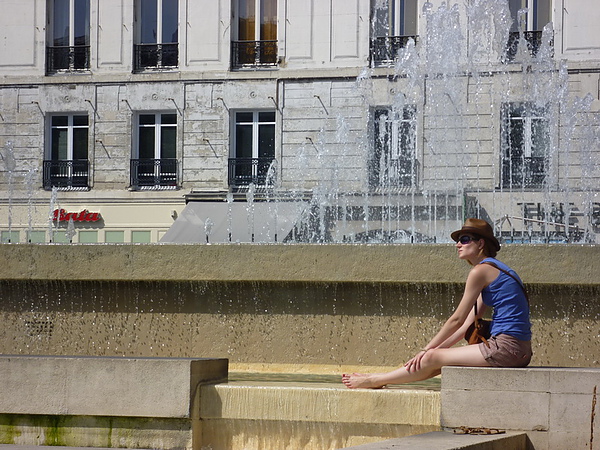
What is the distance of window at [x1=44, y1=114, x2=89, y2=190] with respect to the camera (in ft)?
82.1

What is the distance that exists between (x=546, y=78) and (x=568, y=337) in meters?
16.0

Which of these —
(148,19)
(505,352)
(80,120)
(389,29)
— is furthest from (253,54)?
(505,352)

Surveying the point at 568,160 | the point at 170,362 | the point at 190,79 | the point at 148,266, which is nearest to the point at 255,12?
the point at 190,79

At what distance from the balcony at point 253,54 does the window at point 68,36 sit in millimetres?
3609

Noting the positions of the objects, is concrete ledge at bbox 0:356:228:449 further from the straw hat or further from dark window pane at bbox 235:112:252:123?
dark window pane at bbox 235:112:252:123

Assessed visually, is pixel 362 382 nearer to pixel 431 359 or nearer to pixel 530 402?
pixel 431 359

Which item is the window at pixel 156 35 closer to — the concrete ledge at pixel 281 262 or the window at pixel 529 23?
the window at pixel 529 23

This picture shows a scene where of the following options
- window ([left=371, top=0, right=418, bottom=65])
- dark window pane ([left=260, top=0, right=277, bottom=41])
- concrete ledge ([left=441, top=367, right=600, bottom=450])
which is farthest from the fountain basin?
dark window pane ([left=260, top=0, right=277, bottom=41])

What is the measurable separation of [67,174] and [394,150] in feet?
25.6

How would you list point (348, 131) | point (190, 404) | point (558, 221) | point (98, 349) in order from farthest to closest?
point (348, 131) < point (558, 221) < point (98, 349) < point (190, 404)

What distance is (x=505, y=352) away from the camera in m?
5.79

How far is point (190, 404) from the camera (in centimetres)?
614

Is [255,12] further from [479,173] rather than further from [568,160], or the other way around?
[568,160]

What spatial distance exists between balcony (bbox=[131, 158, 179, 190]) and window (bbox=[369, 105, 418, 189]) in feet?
15.2
